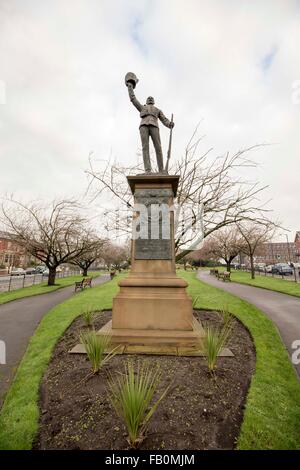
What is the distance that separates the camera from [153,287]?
5.64 meters

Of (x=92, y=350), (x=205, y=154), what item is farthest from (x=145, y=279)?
(x=205, y=154)

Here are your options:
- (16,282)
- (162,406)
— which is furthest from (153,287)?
(16,282)

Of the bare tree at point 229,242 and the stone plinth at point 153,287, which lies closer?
the stone plinth at point 153,287

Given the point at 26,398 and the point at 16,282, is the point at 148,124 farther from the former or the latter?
the point at 16,282


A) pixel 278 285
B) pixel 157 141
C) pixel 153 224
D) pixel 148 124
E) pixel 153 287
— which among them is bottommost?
pixel 278 285

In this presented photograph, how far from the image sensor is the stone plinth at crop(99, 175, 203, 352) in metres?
5.09

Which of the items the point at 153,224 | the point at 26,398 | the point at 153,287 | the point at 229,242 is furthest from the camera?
the point at 229,242

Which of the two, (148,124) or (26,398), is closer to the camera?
(26,398)

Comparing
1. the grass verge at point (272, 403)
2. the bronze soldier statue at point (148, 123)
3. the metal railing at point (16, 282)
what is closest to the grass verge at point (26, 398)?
the grass verge at point (272, 403)

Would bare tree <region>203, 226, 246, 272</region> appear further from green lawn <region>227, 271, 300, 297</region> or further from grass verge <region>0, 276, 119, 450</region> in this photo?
grass verge <region>0, 276, 119, 450</region>

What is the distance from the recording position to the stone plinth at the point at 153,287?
Answer: 16.7 ft

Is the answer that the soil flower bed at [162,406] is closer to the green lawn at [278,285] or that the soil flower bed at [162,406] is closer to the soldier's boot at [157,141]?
the soldier's boot at [157,141]

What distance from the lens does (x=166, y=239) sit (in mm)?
6184
